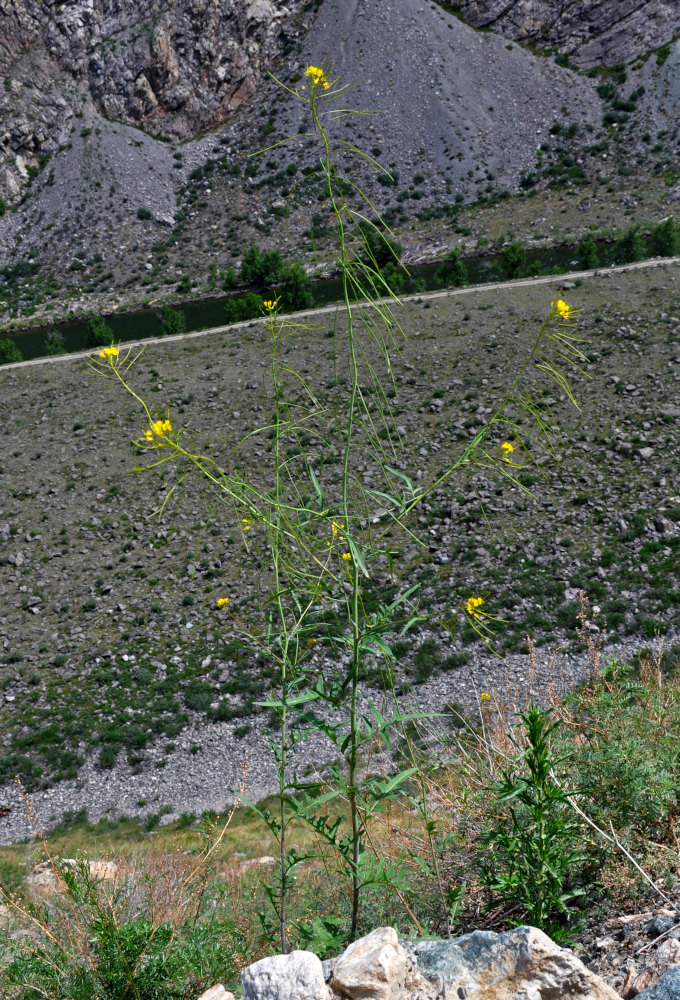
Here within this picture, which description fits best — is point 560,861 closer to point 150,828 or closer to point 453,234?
point 150,828

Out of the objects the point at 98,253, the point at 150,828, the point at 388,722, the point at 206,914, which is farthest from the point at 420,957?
the point at 98,253

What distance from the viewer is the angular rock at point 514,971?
1.97 metres

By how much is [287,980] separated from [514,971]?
64 cm

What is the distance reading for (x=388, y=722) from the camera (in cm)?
252

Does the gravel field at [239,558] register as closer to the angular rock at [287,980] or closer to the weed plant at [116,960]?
the weed plant at [116,960]

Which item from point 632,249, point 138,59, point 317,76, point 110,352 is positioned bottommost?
point 632,249

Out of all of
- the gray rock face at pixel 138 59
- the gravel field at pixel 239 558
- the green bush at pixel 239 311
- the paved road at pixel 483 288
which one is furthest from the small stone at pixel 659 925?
the gray rock face at pixel 138 59

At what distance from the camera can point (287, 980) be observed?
207 cm

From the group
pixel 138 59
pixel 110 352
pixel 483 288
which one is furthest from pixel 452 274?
pixel 138 59

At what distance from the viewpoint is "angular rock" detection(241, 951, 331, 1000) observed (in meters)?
2.04

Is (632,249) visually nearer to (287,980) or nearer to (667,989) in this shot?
(667,989)

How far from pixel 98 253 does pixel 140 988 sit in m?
53.3

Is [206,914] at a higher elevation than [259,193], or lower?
lower

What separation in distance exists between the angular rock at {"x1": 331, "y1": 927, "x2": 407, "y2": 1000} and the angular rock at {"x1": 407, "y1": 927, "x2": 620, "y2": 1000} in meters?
0.09
